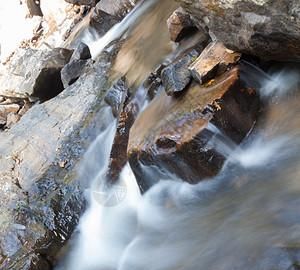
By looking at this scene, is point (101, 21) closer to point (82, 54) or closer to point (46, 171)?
point (82, 54)

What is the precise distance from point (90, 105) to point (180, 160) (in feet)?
8.08

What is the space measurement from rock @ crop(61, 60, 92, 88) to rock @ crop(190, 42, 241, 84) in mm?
3601

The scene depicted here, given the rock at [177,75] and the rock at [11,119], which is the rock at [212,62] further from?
the rock at [11,119]

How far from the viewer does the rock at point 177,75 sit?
16.3ft

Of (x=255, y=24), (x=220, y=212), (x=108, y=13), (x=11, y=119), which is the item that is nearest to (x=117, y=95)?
(x=255, y=24)

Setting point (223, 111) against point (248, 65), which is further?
point (248, 65)

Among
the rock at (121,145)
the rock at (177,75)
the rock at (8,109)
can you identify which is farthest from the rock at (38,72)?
the rock at (177,75)

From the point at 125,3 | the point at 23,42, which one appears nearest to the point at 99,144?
the point at 125,3

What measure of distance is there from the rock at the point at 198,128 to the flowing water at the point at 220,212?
3.5 inches

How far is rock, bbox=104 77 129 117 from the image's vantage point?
247 inches

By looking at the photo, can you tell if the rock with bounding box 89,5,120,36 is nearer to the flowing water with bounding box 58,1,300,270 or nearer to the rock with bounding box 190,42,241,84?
the flowing water with bounding box 58,1,300,270

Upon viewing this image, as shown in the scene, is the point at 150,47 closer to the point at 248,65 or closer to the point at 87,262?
the point at 248,65

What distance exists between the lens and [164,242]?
15.3 feet

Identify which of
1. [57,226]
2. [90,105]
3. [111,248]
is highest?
[90,105]
